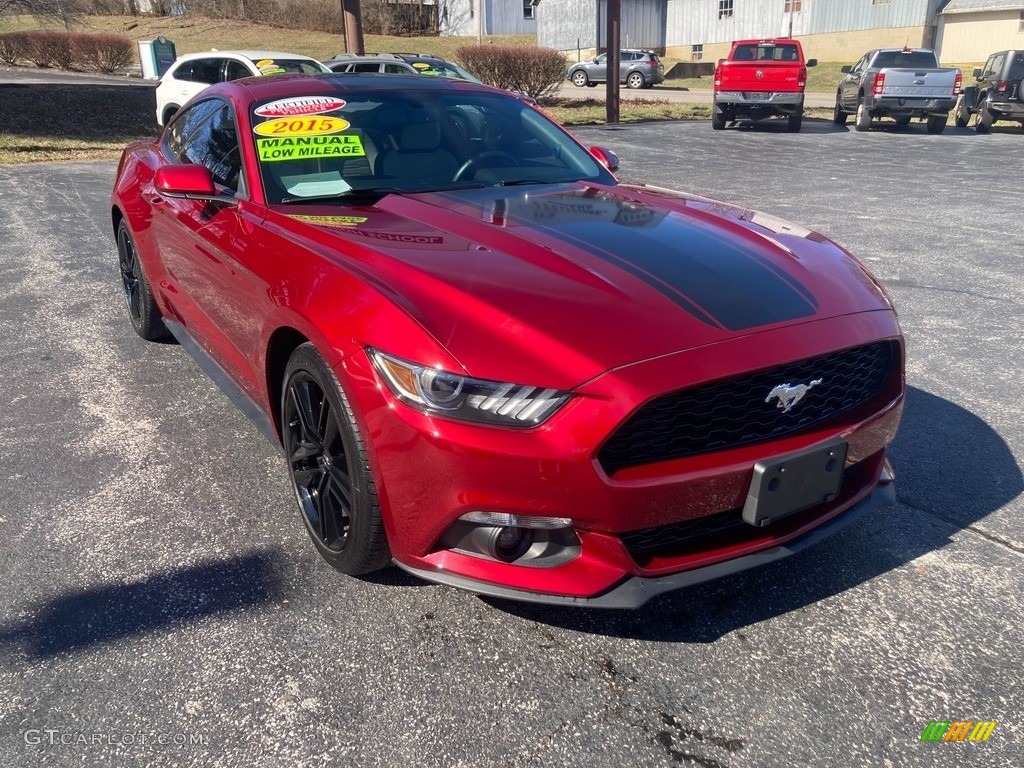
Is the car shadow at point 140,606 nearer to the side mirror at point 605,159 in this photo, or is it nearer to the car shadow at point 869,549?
the car shadow at point 869,549

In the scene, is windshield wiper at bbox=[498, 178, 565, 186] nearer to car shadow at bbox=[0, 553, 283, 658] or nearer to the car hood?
Answer: the car hood

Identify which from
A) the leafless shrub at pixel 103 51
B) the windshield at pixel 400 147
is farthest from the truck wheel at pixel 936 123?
the leafless shrub at pixel 103 51

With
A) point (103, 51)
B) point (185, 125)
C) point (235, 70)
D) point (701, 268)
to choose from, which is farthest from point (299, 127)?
point (103, 51)

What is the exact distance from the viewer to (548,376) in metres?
2.12

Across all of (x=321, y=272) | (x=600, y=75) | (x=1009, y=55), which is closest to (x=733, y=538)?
(x=321, y=272)

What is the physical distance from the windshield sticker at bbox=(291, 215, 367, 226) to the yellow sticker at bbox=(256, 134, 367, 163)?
482 mm

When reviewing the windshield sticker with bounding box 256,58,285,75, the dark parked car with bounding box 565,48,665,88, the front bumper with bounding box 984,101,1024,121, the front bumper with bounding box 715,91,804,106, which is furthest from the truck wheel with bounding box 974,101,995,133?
the dark parked car with bounding box 565,48,665,88

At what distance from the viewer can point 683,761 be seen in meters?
2.07

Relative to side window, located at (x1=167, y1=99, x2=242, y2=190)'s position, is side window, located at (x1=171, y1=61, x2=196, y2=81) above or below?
above

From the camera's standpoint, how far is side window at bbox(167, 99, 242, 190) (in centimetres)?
361

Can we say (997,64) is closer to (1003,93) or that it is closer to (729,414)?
(1003,93)

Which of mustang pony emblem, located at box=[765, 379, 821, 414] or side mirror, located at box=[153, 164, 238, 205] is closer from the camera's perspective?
mustang pony emblem, located at box=[765, 379, 821, 414]

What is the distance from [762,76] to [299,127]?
17.4m

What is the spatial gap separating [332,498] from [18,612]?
39.8 inches
